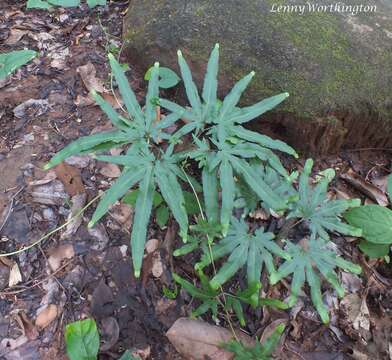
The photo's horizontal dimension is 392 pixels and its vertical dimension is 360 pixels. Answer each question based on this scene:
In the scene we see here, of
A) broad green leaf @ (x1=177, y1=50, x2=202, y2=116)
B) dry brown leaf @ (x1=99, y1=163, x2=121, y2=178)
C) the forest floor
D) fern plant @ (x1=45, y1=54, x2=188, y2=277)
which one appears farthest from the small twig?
broad green leaf @ (x1=177, y1=50, x2=202, y2=116)

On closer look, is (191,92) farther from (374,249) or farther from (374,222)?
(374,249)

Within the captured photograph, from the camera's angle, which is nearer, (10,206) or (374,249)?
(10,206)

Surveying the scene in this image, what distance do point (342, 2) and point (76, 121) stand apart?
6.27ft

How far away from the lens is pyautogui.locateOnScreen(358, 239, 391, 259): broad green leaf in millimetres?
2385

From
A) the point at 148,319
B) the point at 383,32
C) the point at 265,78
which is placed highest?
the point at 383,32

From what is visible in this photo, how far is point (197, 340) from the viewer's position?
202cm

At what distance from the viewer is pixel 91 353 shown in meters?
1.80

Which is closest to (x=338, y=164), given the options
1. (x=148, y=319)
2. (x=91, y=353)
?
(x=148, y=319)

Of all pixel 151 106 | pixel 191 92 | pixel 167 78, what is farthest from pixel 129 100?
pixel 167 78

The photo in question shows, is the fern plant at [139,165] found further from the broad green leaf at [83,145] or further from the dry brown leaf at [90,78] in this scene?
the dry brown leaf at [90,78]

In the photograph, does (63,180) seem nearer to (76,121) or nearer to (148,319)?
(76,121)

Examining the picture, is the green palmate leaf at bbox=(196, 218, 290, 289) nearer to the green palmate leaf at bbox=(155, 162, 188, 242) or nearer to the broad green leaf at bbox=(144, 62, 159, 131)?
the green palmate leaf at bbox=(155, 162, 188, 242)

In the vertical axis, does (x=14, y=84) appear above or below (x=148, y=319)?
above

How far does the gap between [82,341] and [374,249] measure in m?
1.57
